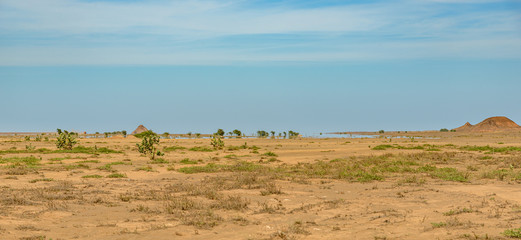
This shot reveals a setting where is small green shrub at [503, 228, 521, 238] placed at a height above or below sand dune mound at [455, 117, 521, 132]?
below

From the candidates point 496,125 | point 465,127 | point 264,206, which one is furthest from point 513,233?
point 465,127

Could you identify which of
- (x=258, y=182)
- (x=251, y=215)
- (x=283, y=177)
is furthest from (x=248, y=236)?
(x=283, y=177)

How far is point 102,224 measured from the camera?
451 inches

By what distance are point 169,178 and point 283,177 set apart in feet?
18.3

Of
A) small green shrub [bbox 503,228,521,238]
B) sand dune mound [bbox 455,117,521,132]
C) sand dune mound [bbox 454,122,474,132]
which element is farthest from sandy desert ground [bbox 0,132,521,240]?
sand dune mound [bbox 454,122,474,132]

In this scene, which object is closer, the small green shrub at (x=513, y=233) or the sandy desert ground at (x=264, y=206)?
the small green shrub at (x=513, y=233)

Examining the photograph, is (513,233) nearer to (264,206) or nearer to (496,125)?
(264,206)

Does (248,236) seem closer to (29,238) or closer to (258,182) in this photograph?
(29,238)

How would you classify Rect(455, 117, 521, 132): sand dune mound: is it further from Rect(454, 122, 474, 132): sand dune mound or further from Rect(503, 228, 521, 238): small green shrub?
Rect(503, 228, 521, 238): small green shrub

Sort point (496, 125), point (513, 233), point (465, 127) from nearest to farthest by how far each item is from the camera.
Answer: point (513, 233) → point (496, 125) → point (465, 127)

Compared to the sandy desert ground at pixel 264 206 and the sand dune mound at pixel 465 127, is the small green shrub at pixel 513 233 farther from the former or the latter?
the sand dune mound at pixel 465 127

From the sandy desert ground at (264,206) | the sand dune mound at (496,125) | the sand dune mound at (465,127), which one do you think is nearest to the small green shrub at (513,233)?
the sandy desert ground at (264,206)

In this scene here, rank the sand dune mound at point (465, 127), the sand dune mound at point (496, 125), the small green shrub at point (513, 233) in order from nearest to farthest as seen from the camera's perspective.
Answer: the small green shrub at point (513, 233) → the sand dune mound at point (496, 125) → the sand dune mound at point (465, 127)

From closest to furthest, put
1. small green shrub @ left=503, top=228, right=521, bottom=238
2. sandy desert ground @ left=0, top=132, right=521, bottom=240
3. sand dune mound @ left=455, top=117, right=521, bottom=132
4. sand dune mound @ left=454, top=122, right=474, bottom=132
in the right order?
1. small green shrub @ left=503, top=228, right=521, bottom=238
2. sandy desert ground @ left=0, top=132, right=521, bottom=240
3. sand dune mound @ left=455, top=117, right=521, bottom=132
4. sand dune mound @ left=454, top=122, right=474, bottom=132
